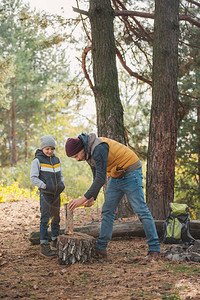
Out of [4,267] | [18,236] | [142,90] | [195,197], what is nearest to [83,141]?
[4,267]

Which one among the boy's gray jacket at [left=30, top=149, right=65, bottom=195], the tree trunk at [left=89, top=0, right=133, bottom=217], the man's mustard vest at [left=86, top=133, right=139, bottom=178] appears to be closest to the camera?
the man's mustard vest at [left=86, top=133, right=139, bottom=178]

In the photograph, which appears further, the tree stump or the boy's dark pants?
the boy's dark pants

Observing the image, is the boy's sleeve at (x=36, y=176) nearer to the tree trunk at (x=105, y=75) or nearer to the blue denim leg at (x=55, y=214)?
the blue denim leg at (x=55, y=214)

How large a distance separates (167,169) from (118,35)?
464cm

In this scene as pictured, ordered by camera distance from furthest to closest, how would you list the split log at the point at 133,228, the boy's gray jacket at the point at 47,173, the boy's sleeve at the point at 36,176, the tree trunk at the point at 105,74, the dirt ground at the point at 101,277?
the tree trunk at the point at 105,74 → the split log at the point at 133,228 → the boy's gray jacket at the point at 47,173 → the boy's sleeve at the point at 36,176 → the dirt ground at the point at 101,277

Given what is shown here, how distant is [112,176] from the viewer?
4074mm

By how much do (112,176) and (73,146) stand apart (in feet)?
2.42

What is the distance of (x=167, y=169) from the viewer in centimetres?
597

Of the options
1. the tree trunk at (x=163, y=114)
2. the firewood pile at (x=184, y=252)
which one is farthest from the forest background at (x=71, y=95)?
the firewood pile at (x=184, y=252)

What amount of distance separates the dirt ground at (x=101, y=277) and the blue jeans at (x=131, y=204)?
27cm

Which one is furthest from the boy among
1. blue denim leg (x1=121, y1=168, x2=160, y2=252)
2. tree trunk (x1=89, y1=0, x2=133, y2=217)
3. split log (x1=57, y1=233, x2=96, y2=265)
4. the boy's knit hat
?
tree trunk (x1=89, y1=0, x2=133, y2=217)

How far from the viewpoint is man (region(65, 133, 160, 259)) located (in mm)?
3695

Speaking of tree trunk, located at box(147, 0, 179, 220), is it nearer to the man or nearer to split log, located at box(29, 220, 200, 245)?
split log, located at box(29, 220, 200, 245)

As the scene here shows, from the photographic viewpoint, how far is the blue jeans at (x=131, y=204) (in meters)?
3.97
